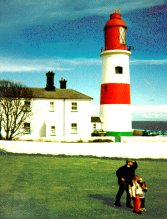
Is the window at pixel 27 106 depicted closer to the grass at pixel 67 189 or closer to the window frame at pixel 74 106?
the window frame at pixel 74 106

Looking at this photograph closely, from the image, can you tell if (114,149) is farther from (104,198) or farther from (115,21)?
(115,21)

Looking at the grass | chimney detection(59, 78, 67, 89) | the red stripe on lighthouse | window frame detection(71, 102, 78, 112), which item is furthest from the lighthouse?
the grass

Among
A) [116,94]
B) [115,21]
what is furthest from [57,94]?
[115,21]

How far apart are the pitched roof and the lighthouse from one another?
3.73 metres

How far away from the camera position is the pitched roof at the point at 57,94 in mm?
37094

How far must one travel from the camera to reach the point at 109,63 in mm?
35031

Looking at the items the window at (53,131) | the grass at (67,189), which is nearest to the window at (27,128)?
the window at (53,131)

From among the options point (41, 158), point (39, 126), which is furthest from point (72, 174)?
point (39, 126)

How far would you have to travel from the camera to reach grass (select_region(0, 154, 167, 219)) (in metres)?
10.3

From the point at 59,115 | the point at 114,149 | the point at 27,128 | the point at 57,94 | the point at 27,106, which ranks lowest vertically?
the point at 114,149

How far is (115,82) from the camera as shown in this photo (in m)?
34.6

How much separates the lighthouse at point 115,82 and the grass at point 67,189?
1223cm

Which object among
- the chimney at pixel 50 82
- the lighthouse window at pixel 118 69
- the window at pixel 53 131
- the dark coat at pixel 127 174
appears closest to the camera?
the dark coat at pixel 127 174

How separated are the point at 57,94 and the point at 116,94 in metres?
7.39
